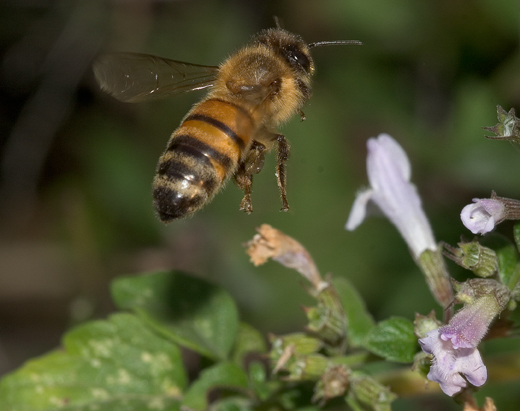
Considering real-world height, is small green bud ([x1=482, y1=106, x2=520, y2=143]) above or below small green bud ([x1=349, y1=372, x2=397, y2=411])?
above

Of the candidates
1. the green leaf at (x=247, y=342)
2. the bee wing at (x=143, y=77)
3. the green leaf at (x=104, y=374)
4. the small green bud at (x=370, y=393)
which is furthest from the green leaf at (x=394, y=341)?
the bee wing at (x=143, y=77)

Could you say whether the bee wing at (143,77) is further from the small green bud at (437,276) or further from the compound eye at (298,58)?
the small green bud at (437,276)

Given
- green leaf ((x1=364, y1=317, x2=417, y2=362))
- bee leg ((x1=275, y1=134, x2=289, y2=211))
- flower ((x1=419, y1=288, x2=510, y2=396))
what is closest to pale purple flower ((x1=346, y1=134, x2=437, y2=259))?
bee leg ((x1=275, y1=134, x2=289, y2=211))

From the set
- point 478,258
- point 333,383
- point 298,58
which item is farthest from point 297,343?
point 298,58

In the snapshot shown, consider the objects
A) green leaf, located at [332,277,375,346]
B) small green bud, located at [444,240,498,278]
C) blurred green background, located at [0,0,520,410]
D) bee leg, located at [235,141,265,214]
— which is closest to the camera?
small green bud, located at [444,240,498,278]

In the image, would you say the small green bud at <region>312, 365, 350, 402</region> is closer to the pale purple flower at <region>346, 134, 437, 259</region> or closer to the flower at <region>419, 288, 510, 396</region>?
the flower at <region>419, 288, 510, 396</region>

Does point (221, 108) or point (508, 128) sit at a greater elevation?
point (221, 108)

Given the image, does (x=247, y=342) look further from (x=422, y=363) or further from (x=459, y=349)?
(x=459, y=349)
